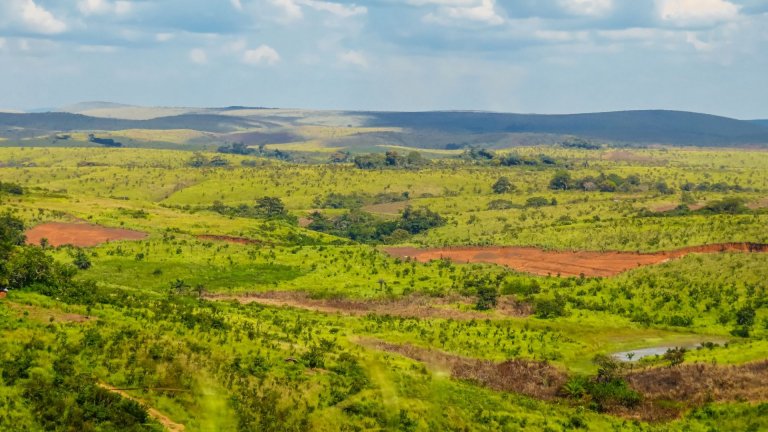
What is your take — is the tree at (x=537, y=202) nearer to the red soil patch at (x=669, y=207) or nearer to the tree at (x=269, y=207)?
the red soil patch at (x=669, y=207)

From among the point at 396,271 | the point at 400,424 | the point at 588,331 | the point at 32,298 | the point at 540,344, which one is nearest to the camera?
the point at 400,424

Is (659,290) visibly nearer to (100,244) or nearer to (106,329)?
(106,329)

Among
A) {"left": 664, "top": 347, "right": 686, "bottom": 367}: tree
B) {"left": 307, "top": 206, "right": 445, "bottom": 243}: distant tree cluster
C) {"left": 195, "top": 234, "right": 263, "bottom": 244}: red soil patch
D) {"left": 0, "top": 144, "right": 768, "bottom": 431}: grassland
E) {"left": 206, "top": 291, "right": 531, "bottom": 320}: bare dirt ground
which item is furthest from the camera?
{"left": 307, "top": 206, "right": 445, "bottom": 243}: distant tree cluster

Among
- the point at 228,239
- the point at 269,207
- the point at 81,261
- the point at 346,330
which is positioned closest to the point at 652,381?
the point at 346,330

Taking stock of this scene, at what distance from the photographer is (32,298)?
4303 cm

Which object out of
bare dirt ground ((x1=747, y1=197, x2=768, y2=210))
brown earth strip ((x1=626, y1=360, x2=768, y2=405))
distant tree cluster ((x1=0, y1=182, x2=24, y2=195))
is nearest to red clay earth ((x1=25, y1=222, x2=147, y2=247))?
distant tree cluster ((x1=0, y1=182, x2=24, y2=195))

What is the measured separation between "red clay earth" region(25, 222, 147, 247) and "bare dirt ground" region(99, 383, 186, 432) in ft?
206

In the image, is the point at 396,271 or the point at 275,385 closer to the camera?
the point at 275,385

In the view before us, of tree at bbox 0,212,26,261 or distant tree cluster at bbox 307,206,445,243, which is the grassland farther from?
distant tree cluster at bbox 307,206,445,243

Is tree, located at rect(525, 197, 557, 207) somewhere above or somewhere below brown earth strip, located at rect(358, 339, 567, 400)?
below

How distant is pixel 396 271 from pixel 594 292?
69.2 feet

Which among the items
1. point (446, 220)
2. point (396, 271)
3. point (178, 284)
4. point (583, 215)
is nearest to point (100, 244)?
point (178, 284)

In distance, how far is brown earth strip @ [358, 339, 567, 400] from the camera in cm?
4703

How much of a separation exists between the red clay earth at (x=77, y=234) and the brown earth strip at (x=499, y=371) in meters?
54.6
